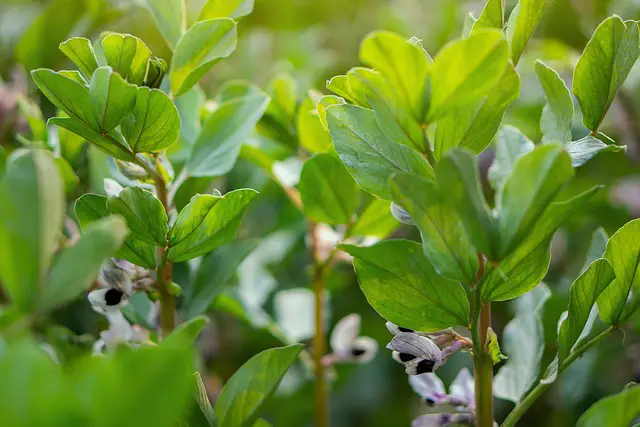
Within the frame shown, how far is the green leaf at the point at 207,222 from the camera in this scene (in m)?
0.47

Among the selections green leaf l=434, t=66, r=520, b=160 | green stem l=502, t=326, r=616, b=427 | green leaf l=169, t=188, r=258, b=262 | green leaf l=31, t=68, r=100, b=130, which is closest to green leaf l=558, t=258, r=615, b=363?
green stem l=502, t=326, r=616, b=427

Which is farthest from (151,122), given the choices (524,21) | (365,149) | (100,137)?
(524,21)

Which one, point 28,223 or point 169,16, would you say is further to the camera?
point 169,16

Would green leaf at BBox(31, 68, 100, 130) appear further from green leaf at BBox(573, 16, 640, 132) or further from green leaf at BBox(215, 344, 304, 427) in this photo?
green leaf at BBox(573, 16, 640, 132)

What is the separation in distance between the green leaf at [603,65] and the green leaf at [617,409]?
0.17 meters

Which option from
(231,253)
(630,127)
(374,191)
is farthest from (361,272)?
(630,127)

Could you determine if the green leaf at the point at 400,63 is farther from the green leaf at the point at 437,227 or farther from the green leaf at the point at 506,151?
the green leaf at the point at 506,151

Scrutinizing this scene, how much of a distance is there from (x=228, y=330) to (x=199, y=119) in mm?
374

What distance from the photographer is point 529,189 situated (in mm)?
386

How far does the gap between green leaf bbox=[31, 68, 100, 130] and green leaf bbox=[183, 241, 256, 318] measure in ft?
0.56

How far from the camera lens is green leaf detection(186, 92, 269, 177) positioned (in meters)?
0.56

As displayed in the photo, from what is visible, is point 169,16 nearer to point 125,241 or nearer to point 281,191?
point 125,241

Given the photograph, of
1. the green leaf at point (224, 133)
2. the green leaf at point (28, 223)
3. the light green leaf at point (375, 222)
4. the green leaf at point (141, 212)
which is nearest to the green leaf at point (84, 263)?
the green leaf at point (28, 223)

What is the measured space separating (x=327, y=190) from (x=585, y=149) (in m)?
0.23
